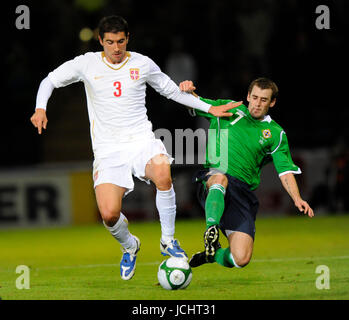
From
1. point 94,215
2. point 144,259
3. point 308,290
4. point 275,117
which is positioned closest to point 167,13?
point 275,117

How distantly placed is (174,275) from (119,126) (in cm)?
142

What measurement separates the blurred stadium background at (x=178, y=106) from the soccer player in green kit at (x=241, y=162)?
24.7ft

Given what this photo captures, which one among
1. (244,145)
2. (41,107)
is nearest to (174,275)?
(244,145)

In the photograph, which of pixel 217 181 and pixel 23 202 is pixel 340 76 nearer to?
pixel 23 202

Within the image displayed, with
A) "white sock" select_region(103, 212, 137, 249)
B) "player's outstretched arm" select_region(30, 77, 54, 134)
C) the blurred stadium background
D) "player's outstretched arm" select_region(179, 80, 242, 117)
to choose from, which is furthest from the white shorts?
the blurred stadium background

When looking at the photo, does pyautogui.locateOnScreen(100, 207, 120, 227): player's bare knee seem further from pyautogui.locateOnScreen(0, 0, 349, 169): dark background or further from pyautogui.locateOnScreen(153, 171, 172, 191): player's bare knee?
pyautogui.locateOnScreen(0, 0, 349, 169): dark background

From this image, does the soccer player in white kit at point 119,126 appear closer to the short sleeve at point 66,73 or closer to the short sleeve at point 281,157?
the short sleeve at point 66,73

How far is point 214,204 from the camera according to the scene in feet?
24.0

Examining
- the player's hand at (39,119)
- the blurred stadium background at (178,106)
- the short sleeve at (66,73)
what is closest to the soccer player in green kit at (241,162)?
the short sleeve at (66,73)

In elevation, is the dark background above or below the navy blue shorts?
above

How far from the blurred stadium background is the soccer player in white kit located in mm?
7970

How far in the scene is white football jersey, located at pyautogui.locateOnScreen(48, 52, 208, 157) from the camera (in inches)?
295

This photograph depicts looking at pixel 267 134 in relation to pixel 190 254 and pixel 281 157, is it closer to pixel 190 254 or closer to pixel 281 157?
pixel 281 157

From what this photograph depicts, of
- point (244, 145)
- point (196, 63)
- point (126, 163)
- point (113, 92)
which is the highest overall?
point (196, 63)
